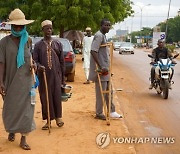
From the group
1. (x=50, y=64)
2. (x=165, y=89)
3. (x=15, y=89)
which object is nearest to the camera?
(x=15, y=89)

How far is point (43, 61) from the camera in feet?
22.3

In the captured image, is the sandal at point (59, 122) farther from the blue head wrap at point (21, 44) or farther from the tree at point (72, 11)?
the tree at point (72, 11)

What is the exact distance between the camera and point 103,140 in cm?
642

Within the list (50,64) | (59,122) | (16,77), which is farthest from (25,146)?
(50,64)

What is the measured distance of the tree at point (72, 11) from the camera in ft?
76.4

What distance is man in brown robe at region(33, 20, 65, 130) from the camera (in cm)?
679

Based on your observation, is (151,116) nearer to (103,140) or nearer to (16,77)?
(103,140)

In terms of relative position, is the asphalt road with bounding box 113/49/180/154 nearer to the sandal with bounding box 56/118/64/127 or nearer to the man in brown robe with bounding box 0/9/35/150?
the sandal with bounding box 56/118/64/127

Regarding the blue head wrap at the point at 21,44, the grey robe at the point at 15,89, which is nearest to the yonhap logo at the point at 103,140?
the grey robe at the point at 15,89

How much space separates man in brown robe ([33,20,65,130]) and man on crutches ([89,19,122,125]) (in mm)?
883

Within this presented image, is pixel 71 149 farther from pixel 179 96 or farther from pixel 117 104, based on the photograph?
pixel 179 96

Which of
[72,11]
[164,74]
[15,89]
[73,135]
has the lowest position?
[73,135]

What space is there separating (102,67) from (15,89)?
236 centimetres

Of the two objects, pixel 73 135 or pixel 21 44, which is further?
pixel 73 135
